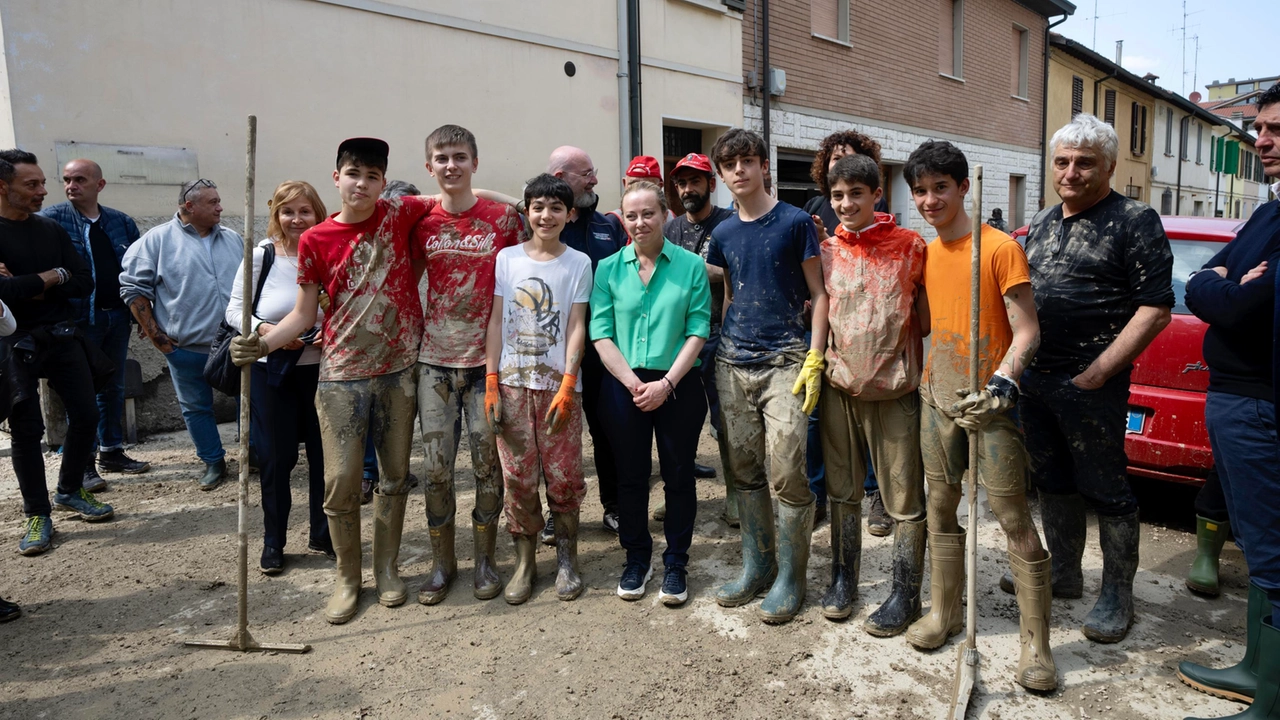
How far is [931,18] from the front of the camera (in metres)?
14.7

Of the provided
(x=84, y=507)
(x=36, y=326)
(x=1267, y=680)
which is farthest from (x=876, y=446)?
(x=84, y=507)

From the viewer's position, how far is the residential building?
11.7 meters

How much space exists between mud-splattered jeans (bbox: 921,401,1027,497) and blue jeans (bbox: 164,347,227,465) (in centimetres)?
449

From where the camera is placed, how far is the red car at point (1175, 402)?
380 centimetres

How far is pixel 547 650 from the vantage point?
3.12m

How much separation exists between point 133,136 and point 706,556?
5355 mm

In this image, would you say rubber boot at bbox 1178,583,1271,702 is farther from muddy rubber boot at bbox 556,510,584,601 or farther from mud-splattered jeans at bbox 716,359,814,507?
muddy rubber boot at bbox 556,510,584,601

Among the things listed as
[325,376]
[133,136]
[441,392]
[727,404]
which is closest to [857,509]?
[727,404]

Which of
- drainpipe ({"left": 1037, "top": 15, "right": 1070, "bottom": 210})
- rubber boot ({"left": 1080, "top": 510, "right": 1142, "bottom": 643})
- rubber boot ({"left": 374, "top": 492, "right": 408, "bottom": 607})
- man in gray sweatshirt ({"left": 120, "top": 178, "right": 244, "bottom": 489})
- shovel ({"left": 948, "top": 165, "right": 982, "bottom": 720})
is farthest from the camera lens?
drainpipe ({"left": 1037, "top": 15, "right": 1070, "bottom": 210})

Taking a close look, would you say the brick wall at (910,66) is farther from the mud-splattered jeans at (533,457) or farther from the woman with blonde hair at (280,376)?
the mud-splattered jeans at (533,457)

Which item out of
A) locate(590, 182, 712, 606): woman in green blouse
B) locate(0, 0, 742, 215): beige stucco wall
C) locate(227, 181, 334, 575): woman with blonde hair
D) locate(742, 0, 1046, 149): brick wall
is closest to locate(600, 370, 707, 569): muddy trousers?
locate(590, 182, 712, 606): woman in green blouse

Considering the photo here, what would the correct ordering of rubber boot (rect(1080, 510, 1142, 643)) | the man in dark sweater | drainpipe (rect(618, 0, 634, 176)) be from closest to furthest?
1. rubber boot (rect(1080, 510, 1142, 643))
2. the man in dark sweater
3. drainpipe (rect(618, 0, 634, 176))

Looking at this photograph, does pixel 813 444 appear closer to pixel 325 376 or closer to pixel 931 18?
pixel 325 376

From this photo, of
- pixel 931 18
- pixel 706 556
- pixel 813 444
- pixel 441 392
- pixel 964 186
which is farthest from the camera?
pixel 931 18
